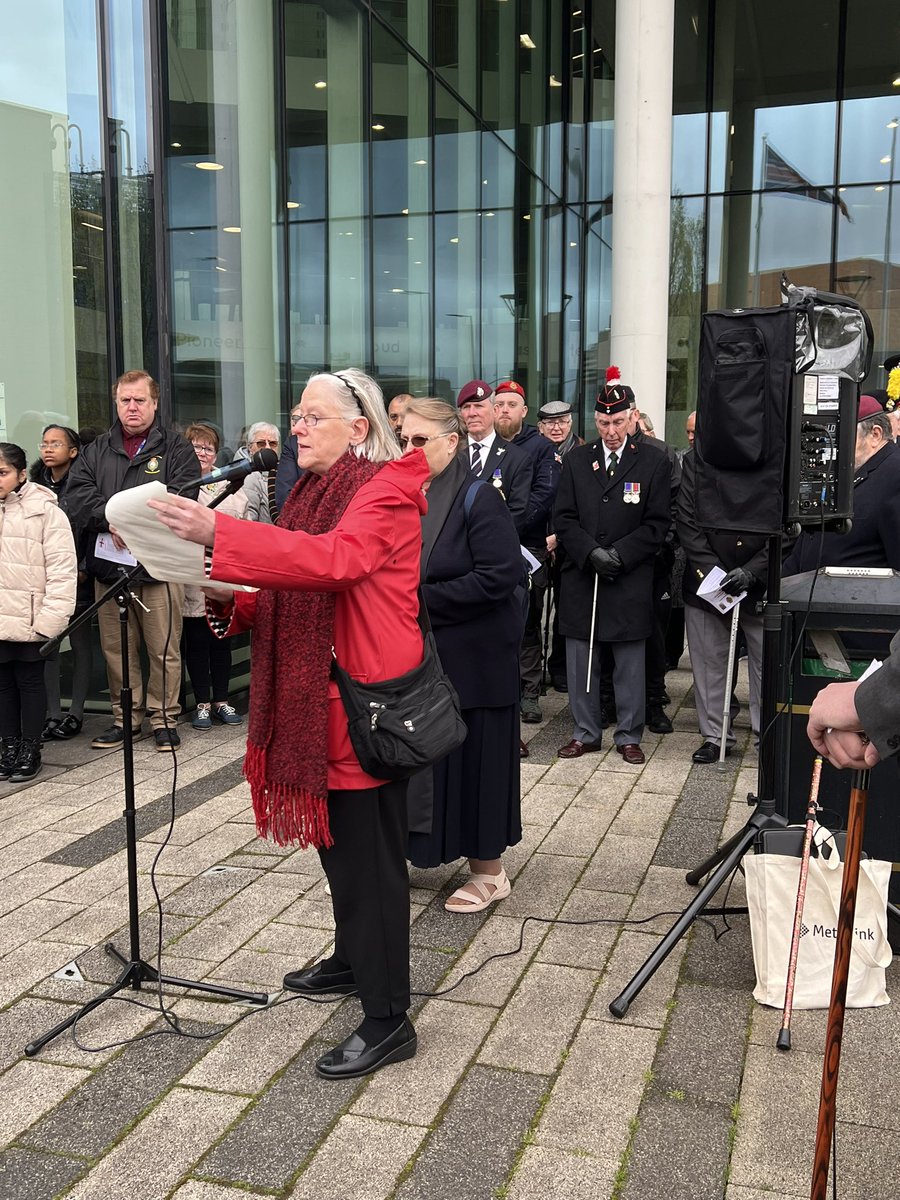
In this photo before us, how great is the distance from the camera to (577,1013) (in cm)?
360

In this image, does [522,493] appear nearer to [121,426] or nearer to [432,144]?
[121,426]

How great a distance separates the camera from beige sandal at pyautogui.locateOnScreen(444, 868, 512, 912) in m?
4.41

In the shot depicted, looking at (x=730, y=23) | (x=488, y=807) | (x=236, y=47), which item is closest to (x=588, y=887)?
(x=488, y=807)

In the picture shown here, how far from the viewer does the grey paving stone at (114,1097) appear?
115 inches

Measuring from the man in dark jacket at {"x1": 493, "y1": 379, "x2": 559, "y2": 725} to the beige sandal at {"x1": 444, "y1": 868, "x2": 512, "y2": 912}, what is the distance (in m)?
3.02

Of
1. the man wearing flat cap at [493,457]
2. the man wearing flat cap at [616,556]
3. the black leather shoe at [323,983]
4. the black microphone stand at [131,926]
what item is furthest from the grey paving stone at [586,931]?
the man wearing flat cap at [493,457]

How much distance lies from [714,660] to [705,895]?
10.5 ft

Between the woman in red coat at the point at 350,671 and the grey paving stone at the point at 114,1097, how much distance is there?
0.46 meters

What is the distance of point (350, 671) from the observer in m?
3.12

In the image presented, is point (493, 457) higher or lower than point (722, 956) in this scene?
higher

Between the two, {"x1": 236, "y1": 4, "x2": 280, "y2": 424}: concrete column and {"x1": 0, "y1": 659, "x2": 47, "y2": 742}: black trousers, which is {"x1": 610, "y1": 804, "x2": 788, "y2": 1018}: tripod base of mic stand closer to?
{"x1": 0, "y1": 659, "x2": 47, "y2": 742}: black trousers

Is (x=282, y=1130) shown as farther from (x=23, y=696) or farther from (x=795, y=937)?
(x=23, y=696)

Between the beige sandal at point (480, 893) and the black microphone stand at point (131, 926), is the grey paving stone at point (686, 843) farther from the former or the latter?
the black microphone stand at point (131, 926)

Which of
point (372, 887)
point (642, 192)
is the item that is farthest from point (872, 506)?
point (642, 192)
